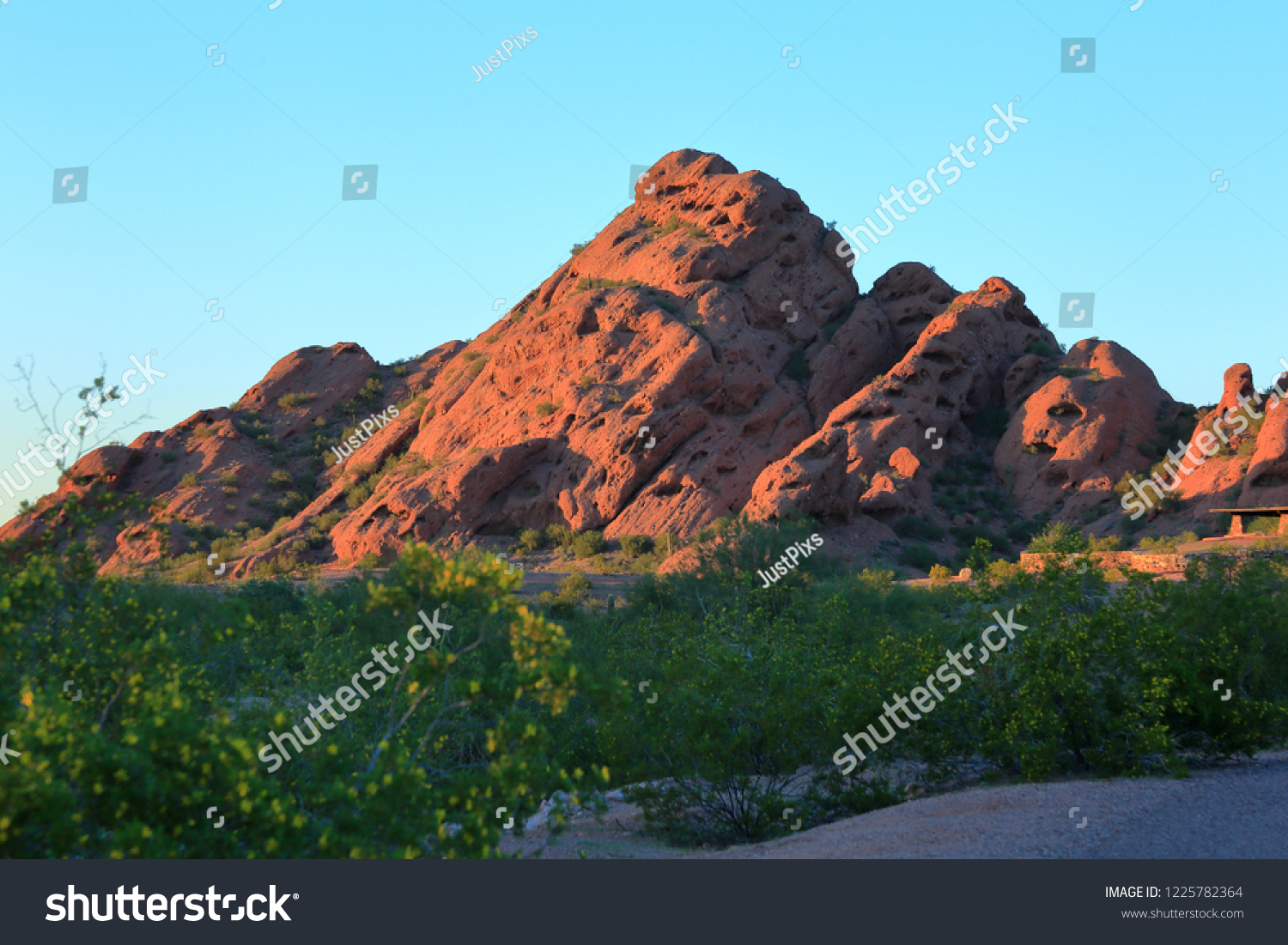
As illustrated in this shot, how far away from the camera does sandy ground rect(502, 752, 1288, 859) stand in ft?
19.0

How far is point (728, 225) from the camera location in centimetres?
4009

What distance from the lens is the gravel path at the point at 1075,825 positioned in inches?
227

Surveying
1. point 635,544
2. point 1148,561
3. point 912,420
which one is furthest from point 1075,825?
point 912,420

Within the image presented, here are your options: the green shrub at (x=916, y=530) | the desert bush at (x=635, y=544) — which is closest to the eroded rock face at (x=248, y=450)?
the desert bush at (x=635, y=544)

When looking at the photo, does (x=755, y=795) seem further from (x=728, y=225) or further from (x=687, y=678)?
(x=728, y=225)

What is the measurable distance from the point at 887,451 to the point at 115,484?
1406 inches

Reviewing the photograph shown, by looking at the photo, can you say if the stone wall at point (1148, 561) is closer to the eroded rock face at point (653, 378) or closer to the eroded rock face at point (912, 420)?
the eroded rock face at point (912, 420)

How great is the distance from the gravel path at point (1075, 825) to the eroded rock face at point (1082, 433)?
29.4m

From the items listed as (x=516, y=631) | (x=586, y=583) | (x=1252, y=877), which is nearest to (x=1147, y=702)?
(x=1252, y=877)

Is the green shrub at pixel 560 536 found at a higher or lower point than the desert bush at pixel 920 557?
higher

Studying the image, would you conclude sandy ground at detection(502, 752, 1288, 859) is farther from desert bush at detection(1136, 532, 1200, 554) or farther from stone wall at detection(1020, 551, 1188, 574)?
desert bush at detection(1136, 532, 1200, 554)

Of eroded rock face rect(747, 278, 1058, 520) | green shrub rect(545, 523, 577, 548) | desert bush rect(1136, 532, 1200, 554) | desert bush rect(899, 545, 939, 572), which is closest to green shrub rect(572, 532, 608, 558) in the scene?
green shrub rect(545, 523, 577, 548)

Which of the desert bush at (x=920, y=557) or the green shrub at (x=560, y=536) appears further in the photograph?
the green shrub at (x=560, y=536)

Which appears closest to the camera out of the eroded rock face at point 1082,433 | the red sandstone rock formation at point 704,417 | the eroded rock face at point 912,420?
the eroded rock face at point 912,420
